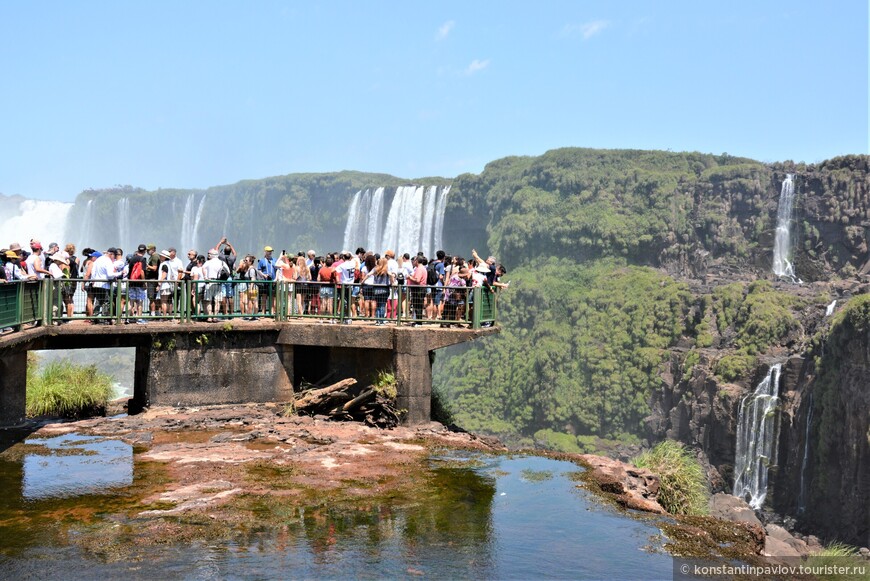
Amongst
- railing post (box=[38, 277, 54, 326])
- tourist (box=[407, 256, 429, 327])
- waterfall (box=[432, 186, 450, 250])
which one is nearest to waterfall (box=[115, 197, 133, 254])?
waterfall (box=[432, 186, 450, 250])

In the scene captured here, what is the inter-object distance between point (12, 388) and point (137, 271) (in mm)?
2985

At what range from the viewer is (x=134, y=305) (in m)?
16.4

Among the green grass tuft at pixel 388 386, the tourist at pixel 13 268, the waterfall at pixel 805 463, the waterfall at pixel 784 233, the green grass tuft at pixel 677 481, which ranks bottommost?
the waterfall at pixel 805 463

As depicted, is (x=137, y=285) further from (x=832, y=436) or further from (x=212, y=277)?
(x=832, y=436)

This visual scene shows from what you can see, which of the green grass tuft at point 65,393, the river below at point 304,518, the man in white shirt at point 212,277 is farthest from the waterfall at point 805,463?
the green grass tuft at point 65,393

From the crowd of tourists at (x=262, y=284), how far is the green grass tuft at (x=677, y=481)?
14.5 feet

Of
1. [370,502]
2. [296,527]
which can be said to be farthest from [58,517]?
[370,502]

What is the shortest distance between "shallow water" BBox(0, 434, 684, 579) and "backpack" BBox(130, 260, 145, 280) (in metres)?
4.79

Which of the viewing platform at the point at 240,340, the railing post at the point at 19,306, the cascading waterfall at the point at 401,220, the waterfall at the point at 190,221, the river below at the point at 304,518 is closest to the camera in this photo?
the river below at the point at 304,518

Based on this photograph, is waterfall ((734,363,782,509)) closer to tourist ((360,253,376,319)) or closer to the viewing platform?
the viewing platform

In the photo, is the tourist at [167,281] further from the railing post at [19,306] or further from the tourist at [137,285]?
the railing post at [19,306]

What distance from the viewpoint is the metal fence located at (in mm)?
15828

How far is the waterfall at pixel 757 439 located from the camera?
51438 mm

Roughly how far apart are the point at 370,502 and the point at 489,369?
72985 millimetres
